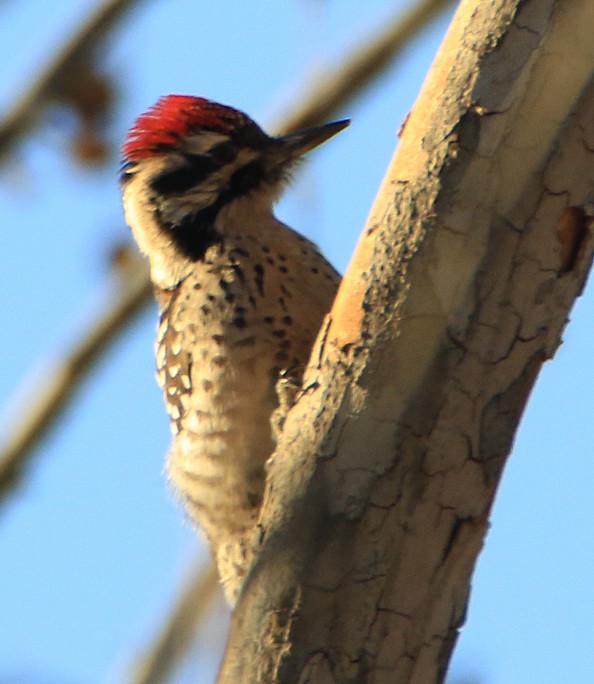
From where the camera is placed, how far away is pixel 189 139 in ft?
16.1

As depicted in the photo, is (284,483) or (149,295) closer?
(284,483)

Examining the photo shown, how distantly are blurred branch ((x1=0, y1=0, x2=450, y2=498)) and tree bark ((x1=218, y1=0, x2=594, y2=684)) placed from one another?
2797 mm

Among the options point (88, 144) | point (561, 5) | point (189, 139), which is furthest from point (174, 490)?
point (561, 5)

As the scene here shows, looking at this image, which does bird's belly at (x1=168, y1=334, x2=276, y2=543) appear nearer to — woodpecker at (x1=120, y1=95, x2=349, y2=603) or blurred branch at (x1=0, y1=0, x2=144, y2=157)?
woodpecker at (x1=120, y1=95, x2=349, y2=603)

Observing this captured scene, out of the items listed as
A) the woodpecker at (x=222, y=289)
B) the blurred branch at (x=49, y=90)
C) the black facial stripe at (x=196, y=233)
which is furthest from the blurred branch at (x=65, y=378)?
the black facial stripe at (x=196, y=233)

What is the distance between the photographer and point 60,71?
556cm

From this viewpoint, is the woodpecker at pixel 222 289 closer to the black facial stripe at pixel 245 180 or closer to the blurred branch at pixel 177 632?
the black facial stripe at pixel 245 180

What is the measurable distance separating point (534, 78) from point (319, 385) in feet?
2.95

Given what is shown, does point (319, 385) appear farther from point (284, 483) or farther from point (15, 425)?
point (15, 425)

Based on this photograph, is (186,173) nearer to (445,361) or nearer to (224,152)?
(224,152)

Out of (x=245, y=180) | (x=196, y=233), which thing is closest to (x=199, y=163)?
(x=245, y=180)

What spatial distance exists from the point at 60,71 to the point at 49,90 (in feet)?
0.32

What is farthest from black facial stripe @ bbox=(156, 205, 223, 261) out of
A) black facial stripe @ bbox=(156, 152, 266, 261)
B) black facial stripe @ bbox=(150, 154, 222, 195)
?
black facial stripe @ bbox=(150, 154, 222, 195)

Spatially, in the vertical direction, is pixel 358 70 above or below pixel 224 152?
above
